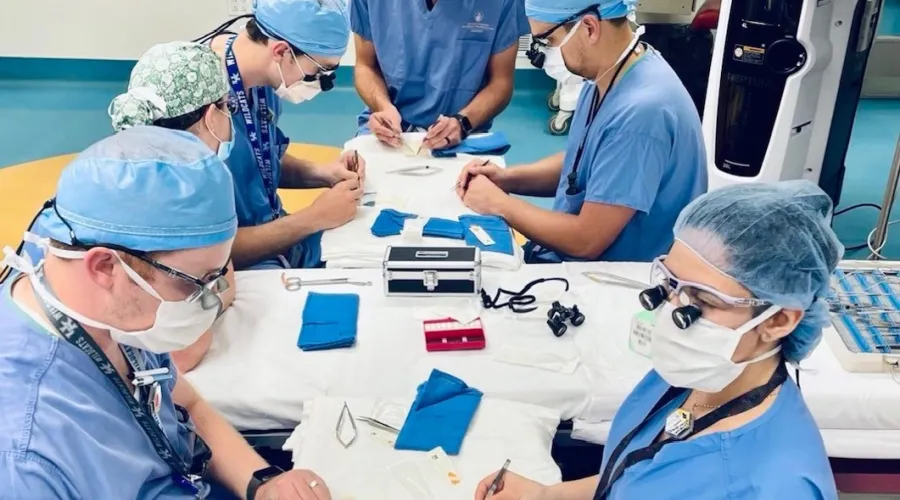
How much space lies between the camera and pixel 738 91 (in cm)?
343

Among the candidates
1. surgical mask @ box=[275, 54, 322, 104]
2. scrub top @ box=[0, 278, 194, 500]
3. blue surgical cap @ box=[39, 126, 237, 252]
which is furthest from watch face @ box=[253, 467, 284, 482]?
surgical mask @ box=[275, 54, 322, 104]

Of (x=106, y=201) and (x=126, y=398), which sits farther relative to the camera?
(x=126, y=398)

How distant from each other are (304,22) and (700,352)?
139 centimetres

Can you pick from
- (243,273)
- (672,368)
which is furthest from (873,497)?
(243,273)

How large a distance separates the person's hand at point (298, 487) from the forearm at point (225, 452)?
104 mm

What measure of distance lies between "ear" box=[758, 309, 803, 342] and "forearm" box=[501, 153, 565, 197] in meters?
1.37

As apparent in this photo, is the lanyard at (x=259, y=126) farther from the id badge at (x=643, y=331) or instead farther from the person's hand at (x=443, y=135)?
the id badge at (x=643, y=331)

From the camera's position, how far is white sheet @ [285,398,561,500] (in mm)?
1383

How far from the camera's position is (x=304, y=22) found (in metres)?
2.06

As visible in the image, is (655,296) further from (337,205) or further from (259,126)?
(259,126)

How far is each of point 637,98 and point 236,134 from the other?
3.53 feet

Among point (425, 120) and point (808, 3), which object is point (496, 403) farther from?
point (808, 3)

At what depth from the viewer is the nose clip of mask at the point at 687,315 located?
1237mm

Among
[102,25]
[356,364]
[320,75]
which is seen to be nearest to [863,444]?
[356,364]
